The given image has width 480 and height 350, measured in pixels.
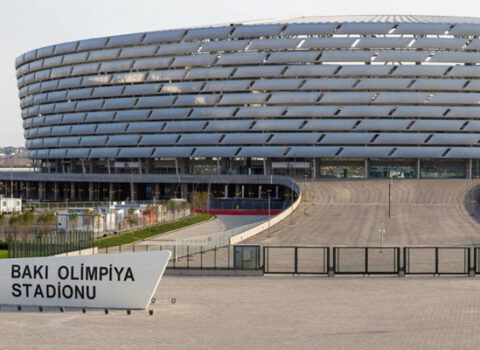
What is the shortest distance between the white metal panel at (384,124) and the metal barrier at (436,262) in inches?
2748

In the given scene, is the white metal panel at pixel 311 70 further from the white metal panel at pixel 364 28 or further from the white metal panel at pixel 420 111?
the white metal panel at pixel 420 111

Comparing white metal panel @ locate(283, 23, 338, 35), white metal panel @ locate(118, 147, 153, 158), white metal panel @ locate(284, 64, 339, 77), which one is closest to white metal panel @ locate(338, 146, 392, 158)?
white metal panel @ locate(284, 64, 339, 77)

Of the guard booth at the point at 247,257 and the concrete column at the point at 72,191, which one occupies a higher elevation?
the concrete column at the point at 72,191

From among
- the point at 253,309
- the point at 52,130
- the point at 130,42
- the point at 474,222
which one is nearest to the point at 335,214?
the point at 474,222

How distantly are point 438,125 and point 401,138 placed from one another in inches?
207

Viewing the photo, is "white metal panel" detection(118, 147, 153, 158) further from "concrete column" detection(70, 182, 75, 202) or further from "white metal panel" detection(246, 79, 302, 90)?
"white metal panel" detection(246, 79, 302, 90)

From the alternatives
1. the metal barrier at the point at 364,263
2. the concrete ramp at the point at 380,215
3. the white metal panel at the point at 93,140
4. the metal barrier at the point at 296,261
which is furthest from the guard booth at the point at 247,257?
the white metal panel at the point at 93,140

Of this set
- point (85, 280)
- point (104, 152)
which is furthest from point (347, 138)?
point (85, 280)

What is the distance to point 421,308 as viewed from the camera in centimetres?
2620

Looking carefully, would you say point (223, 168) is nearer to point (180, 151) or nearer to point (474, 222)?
point (180, 151)

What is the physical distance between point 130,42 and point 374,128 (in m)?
38.3

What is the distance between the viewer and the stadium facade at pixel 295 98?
363ft

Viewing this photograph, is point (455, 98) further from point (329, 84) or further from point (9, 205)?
point (9, 205)

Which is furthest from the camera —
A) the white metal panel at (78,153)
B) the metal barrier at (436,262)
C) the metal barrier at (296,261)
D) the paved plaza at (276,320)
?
the white metal panel at (78,153)
